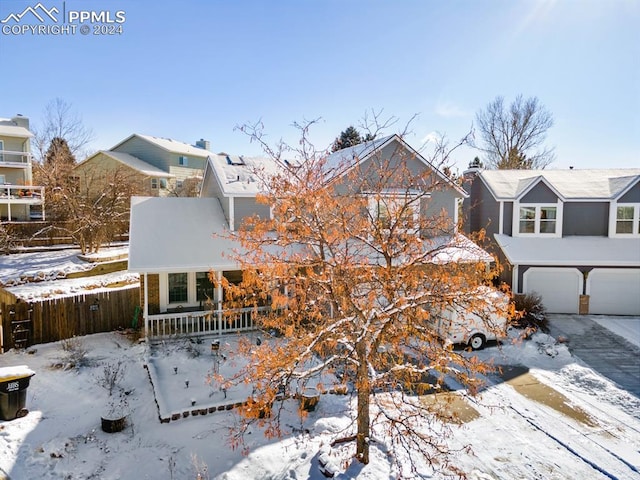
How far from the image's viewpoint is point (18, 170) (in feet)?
100

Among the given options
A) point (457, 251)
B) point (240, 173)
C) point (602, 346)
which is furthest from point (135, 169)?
point (602, 346)

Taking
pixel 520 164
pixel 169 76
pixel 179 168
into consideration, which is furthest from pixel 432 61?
pixel 179 168

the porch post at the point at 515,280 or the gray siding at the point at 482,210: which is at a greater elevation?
the gray siding at the point at 482,210

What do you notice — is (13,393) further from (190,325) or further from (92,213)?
(92,213)

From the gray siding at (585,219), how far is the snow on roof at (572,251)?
0.35 metres

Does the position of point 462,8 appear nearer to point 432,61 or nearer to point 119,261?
point 432,61

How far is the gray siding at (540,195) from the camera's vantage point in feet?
61.2

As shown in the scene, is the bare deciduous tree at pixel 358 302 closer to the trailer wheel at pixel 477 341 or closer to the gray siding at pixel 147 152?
the trailer wheel at pixel 477 341

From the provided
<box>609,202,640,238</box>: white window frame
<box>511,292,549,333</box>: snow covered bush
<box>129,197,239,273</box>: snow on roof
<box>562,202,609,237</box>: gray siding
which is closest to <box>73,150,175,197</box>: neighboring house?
<box>129,197,239,273</box>: snow on roof

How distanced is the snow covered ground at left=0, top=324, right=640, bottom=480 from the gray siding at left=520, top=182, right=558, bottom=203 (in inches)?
374

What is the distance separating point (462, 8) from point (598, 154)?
2445cm

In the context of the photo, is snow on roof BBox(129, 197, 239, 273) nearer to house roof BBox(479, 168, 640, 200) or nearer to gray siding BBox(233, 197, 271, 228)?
gray siding BBox(233, 197, 271, 228)

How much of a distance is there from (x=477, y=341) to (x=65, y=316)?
1356 centimetres

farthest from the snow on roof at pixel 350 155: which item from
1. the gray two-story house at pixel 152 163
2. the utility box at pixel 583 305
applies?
the gray two-story house at pixel 152 163
